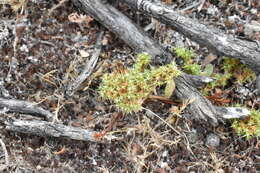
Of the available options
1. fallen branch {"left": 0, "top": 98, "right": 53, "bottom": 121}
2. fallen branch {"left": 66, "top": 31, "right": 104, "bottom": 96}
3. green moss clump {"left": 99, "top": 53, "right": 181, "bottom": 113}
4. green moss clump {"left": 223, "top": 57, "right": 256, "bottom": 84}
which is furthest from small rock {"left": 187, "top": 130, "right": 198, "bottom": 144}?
fallen branch {"left": 0, "top": 98, "right": 53, "bottom": 121}

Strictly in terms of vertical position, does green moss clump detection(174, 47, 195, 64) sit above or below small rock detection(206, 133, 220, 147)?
above

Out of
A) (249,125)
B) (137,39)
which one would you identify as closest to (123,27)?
(137,39)

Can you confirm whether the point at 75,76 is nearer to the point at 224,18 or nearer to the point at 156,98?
the point at 156,98

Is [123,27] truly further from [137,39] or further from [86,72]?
[86,72]

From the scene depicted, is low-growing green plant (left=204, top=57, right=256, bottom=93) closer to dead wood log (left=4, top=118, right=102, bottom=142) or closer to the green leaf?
the green leaf

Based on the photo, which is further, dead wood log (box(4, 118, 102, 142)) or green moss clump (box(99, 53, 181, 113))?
dead wood log (box(4, 118, 102, 142))

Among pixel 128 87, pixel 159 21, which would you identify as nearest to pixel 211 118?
pixel 128 87
